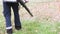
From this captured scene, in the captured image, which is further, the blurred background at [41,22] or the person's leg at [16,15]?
the blurred background at [41,22]

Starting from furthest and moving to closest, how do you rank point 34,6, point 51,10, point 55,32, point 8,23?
1. point 34,6
2. point 51,10
3. point 55,32
4. point 8,23

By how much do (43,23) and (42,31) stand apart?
104cm

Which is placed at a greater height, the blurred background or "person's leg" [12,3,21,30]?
"person's leg" [12,3,21,30]

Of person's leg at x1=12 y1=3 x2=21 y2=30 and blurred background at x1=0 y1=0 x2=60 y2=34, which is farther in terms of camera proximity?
blurred background at x1=0 y1=0 x2=60 y2=34

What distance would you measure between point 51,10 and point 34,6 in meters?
1.52

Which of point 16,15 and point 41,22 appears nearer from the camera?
point 16,15

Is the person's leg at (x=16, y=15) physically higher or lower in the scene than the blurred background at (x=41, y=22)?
higher

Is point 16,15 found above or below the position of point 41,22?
above

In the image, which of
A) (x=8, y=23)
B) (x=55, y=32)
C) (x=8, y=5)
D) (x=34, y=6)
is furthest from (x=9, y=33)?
(x=34, y=6)

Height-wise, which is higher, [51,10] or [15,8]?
[15,8]

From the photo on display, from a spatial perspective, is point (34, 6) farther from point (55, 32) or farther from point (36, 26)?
point (55, 32)

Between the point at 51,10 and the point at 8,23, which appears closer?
the point at 8,23

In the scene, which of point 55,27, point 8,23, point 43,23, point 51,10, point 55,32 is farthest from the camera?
point 51,10

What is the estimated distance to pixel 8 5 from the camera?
685 centimetres
